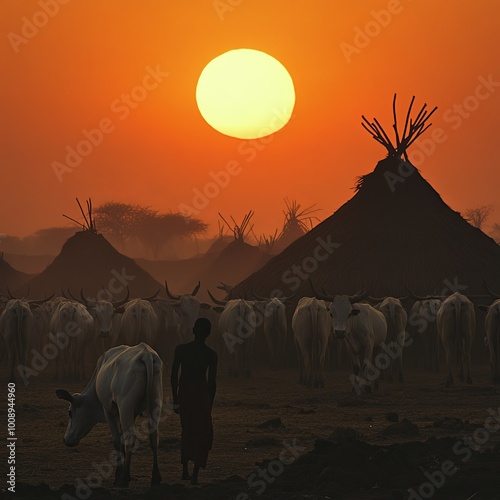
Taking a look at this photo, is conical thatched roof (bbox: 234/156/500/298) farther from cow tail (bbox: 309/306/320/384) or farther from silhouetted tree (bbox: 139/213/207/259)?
silhouetted tree (bbox: 139/213/207/259)

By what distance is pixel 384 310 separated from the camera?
24984 mm

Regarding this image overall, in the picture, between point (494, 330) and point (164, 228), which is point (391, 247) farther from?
point (164, 228)

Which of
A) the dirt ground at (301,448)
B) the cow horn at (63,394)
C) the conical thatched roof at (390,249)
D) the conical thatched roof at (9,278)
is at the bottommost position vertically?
the dirt ground at (301,448)

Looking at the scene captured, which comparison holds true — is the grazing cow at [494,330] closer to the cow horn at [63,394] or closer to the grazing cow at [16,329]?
the grazing cow at [16,329]

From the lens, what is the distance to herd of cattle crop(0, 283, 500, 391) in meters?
21.7

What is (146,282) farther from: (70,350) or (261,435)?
(261,435)

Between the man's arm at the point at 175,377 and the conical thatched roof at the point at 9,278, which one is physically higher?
the conical thatched roof at the point at 9,278

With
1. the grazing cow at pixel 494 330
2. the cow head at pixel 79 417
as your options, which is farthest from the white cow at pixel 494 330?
the cow head at pixel 79 417

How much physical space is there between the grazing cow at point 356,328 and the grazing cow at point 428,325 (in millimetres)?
6785

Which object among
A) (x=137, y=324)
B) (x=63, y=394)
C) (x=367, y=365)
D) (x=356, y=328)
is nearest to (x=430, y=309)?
(x=367, y=365)

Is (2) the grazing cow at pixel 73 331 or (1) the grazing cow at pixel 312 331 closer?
(1) the grazing cow at pixel 312 331

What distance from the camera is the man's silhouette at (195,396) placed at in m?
10.6

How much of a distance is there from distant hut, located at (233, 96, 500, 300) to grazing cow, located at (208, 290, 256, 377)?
14.1ft

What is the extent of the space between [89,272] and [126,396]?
42361mm
